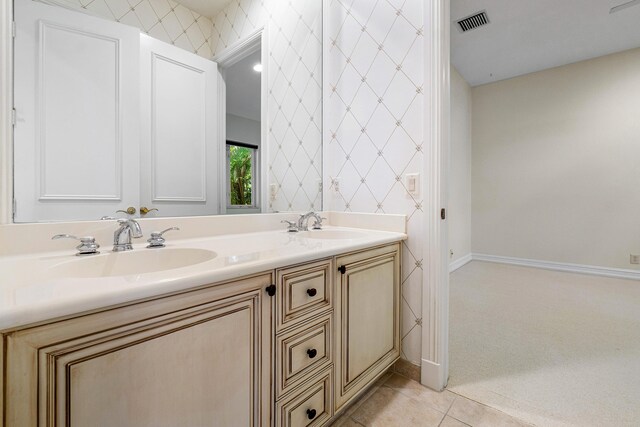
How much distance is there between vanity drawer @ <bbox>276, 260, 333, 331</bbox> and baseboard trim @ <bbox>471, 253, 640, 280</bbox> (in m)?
3.99

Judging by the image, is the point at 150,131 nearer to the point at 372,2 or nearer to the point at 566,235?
the point at 372,2

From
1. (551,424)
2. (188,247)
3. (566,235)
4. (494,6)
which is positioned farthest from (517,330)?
(494,6)

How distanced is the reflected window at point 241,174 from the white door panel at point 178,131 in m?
0.09

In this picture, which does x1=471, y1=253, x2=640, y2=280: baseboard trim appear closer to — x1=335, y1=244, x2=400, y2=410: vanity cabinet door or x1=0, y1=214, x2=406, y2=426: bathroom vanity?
x1=335, y1=244, x2=400, y2=410: vanity cabinet door

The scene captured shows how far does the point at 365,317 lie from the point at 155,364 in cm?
84

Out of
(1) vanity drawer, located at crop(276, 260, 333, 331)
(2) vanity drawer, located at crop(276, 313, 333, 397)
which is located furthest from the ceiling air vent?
(2) vanity drawer, located at crop(276, 313, 333, 397)

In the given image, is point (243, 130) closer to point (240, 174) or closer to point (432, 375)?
point (240, 174)

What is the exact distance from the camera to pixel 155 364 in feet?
2.10

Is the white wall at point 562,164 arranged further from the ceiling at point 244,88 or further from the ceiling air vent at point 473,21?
the ceiling at point 244,88

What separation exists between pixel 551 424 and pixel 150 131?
6.68 feet

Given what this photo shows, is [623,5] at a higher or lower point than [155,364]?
higher

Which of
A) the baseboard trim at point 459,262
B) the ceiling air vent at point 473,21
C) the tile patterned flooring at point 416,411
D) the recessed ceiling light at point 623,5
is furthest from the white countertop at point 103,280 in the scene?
A: the recessed ceiling light at point 623,5

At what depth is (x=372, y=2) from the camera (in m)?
1.61

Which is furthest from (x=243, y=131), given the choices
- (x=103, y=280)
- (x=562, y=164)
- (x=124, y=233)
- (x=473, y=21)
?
(x=562, y=164)
